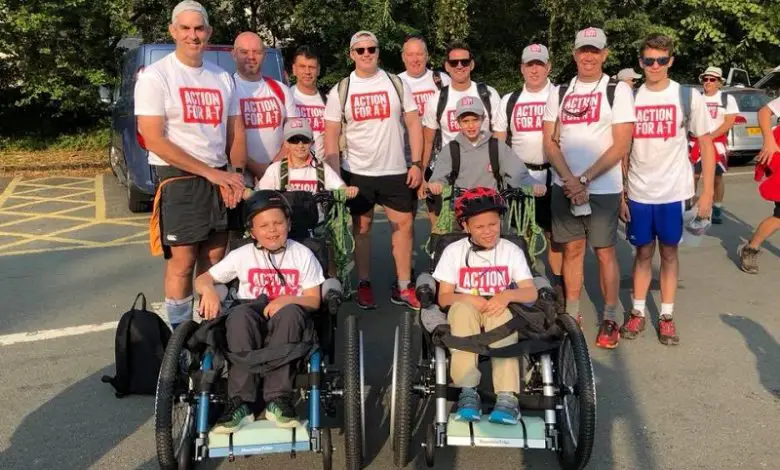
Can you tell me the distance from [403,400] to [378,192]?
264 cm

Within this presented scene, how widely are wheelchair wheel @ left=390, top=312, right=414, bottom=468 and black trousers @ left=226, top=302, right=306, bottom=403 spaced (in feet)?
1.57

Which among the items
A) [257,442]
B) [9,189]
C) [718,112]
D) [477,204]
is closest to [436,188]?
[477,204]

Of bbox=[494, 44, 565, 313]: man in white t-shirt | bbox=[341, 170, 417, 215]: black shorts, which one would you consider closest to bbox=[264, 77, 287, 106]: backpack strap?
bbox=[341, 170, 417, 215]: black shorts

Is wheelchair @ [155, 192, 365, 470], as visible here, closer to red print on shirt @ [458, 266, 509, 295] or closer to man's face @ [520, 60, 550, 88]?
red print on shirt @ [458, 266, 509, 295]

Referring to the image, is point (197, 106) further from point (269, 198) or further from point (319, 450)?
point (319, 450)

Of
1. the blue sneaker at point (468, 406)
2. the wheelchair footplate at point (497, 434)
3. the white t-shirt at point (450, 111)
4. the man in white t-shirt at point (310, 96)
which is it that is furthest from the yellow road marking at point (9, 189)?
the wheelchair footplate at point (497, 434)

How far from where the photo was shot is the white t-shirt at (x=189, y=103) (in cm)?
405

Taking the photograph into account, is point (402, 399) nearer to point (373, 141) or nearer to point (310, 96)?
point (373, 141)

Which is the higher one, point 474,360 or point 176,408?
point 474,360

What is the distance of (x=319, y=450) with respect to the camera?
127 inches

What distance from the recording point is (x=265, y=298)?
387 centimetres

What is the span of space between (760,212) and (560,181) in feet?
18.8

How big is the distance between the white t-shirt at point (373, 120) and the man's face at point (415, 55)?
27.3 inches

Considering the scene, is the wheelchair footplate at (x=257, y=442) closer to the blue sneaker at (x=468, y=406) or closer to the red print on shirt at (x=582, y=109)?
the blue sneaker at (x=468, y=406)
